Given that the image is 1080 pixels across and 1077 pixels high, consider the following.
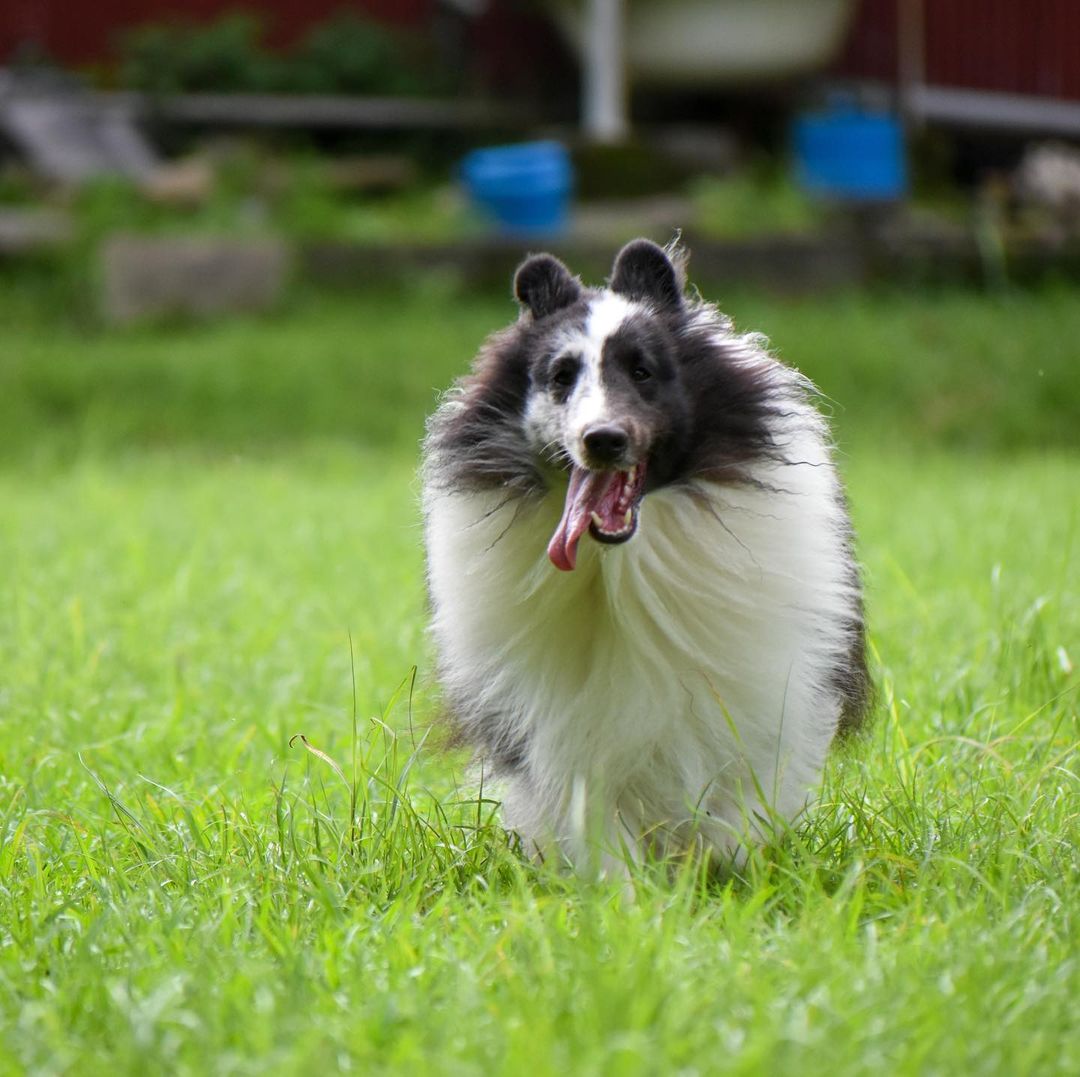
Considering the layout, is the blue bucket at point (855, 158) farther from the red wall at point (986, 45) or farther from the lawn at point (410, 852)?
the lawn at point (410, 852)

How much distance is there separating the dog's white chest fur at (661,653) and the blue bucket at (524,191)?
8890 mm

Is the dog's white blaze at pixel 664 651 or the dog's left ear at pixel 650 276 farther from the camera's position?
the dog's left ear at pixel 650 276

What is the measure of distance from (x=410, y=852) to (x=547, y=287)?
1.21 m

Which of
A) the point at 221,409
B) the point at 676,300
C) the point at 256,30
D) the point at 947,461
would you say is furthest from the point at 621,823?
the point at 256,30

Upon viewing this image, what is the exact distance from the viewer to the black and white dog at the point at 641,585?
10.7 ft

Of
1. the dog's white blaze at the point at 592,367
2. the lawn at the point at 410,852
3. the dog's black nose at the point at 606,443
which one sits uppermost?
the dog's white blaze at the point at 592,367

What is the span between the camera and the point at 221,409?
1073 cm

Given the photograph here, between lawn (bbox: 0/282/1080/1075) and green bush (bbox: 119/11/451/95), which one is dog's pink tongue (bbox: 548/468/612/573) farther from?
green bush (bbox: 119/11/451/95)

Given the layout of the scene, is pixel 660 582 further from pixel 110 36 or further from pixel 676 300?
pixel 110 36

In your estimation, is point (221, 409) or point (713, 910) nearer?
point (713, 910)

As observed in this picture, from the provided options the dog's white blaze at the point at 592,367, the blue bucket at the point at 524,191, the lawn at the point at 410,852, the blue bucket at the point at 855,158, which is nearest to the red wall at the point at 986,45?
the blue bucket at the point at 855,158

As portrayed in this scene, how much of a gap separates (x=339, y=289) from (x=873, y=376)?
13.0 ft

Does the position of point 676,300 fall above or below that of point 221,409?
above

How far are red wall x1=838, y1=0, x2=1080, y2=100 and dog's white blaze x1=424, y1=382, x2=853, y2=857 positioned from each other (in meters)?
11.9
